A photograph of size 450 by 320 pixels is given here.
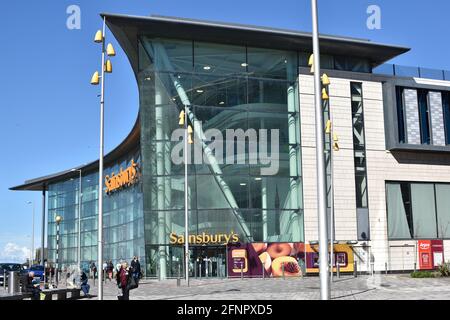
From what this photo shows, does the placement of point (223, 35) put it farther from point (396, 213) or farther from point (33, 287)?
point (33, 287)

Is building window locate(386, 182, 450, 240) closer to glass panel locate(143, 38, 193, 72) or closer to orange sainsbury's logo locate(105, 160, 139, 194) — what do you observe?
glass panel locate(143, 38, 193, 72)

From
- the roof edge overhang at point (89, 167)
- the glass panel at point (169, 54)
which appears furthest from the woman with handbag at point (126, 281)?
the roof edge overhang at point (89, 167)

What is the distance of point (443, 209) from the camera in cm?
4766

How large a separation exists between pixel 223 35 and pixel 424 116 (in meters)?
16.6

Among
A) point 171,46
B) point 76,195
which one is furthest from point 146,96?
point 76,195

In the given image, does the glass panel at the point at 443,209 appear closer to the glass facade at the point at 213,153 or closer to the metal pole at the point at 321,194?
the glass facade at the point at 213,153

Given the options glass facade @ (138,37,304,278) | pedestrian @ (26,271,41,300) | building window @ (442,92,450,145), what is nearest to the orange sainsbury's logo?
glass facade @ (138,37,304,278)

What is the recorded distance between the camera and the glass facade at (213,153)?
42125mm

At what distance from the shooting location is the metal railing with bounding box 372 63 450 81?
155 ft

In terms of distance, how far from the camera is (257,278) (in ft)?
137

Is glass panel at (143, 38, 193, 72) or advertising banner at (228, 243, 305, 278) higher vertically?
glass panel at (143, 38, 193, 72)

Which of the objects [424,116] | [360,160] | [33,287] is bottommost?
[33,287]
